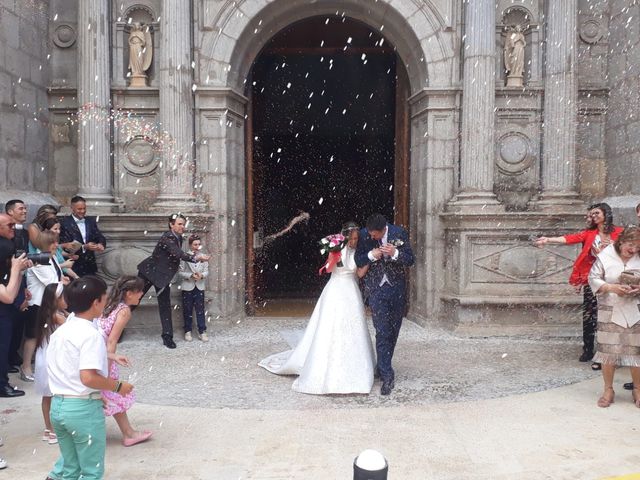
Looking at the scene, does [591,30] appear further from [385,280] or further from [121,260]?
[121,260]

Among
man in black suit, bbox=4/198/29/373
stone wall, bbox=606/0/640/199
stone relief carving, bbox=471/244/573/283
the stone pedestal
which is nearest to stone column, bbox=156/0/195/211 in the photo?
man in black suit, bbox=4/198/29/373

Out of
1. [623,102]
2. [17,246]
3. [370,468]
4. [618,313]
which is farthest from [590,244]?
[17,246]

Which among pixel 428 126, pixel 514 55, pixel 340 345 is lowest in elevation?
pixel 340 345

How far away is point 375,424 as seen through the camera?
17.7 feet

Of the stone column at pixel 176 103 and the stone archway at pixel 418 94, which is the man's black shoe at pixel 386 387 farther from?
the stone column at pixel 176 103

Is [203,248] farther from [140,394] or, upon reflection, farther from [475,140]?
[475,140]

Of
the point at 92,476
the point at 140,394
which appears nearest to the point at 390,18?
the point at 140,394

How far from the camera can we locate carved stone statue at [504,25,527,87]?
9883 mm

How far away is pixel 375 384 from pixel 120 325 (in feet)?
10.0

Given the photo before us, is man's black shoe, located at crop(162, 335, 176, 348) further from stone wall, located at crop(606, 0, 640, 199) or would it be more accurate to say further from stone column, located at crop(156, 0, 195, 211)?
stone wall, located at crop(606, 0, 640, 199)

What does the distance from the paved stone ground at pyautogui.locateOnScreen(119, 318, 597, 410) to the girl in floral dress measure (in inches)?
44.3

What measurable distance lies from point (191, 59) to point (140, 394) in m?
5.58

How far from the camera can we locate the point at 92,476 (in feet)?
11.6

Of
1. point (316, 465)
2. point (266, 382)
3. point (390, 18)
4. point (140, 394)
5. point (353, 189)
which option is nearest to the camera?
point (316, 465)
